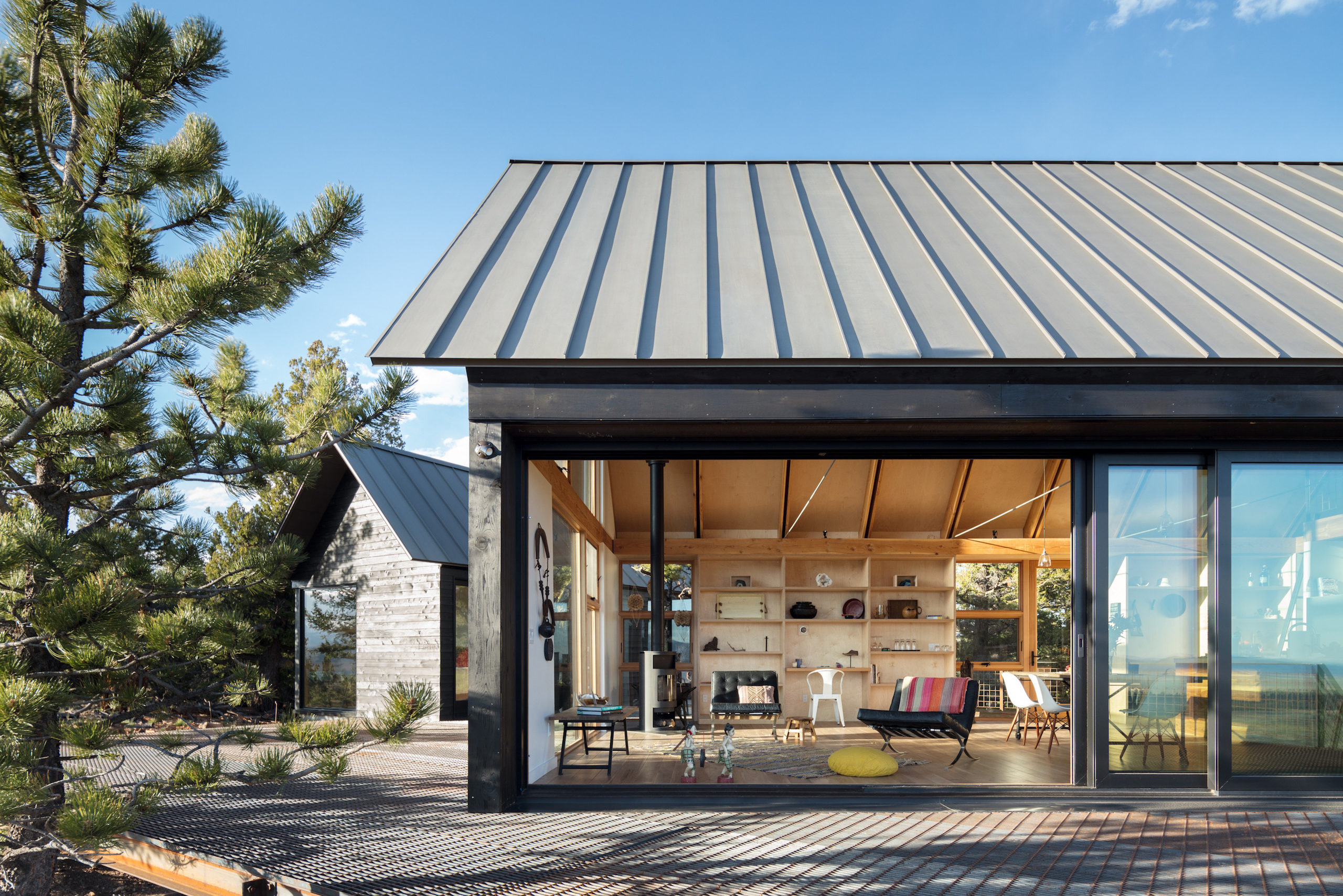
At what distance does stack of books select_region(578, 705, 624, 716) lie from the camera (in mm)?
6941

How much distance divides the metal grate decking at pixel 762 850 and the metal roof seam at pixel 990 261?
111 inches

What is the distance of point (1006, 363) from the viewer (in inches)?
210

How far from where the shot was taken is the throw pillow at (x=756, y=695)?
33.6ft

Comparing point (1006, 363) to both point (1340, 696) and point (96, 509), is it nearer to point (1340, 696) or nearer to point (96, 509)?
point (1340, 696)

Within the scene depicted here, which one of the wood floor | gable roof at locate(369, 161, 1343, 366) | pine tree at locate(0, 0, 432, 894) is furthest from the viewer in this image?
the wood floor

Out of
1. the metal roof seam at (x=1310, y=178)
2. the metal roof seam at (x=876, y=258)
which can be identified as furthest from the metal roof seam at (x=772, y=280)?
the metal roof seam at (x=1310, y=178)

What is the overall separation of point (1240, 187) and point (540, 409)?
7683 millimetres

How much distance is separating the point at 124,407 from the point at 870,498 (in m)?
9.89

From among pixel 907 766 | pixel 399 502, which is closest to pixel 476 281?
pixel 907 766

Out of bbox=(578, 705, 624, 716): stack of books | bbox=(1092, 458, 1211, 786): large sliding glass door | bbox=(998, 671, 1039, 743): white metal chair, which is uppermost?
bbox=(1092, 458, 1211, 786): large sliding glass door

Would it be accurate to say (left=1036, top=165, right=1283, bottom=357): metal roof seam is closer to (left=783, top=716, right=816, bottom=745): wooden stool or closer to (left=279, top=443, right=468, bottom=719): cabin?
(left=783, top=716, right=816, bottom=745): wooden stool

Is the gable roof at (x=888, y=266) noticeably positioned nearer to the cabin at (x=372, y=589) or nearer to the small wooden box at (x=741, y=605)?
the cabin at (x=372, y=589)

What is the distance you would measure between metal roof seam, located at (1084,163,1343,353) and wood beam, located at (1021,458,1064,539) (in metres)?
4.33

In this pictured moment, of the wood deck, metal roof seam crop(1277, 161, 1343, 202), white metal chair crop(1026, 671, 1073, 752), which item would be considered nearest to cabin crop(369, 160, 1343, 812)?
the wood deck
